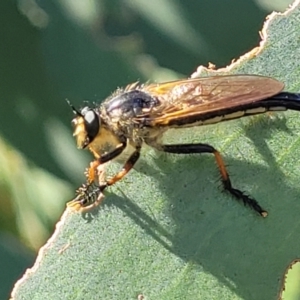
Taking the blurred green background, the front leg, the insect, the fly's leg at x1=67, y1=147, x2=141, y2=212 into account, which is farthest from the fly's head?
the blurred green background

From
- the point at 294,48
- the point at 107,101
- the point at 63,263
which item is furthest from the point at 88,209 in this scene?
the point at 294,48

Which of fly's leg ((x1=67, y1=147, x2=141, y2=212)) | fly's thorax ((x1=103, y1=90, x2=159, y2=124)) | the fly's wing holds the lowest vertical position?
fly's leg ((x1=67, y1=147, x2=141, y2=212))

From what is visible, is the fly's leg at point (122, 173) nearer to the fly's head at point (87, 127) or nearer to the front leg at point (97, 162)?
the front leg at point (97, 162)

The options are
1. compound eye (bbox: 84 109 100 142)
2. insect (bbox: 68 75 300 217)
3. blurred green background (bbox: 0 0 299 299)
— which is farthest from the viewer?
blurred green background (bbox: 0 0 299 299)

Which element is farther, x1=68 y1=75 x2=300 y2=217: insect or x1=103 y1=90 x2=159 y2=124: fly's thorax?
x1=103 y1=90 x2=159 y2=124: fly's thorax

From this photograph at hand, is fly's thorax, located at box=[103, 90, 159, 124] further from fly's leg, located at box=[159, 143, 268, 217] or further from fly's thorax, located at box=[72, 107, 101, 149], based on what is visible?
fly's leg, located at box=[159, 143, 268, 217]

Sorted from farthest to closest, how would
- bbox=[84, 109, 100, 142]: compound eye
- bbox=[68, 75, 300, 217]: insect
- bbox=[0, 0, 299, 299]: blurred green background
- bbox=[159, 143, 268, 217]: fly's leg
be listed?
bbox=[0, 0, 299, 299]: blurred green background < bbox=[84, 109, 100, 142]: compound eye < bbox=[68, 75, 300, 217]: insect < bbox=[159, 143, 268, 217]: fly's leg

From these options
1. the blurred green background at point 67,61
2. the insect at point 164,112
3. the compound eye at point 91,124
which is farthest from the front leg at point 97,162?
the blurred green background at point 67,61

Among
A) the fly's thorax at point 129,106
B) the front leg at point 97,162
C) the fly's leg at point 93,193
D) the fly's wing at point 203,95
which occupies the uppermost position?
the fly's wing at point 203,95

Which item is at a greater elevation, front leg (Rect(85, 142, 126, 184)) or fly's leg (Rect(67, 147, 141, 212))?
front leg (Rect(85, 142, 126, 184))
